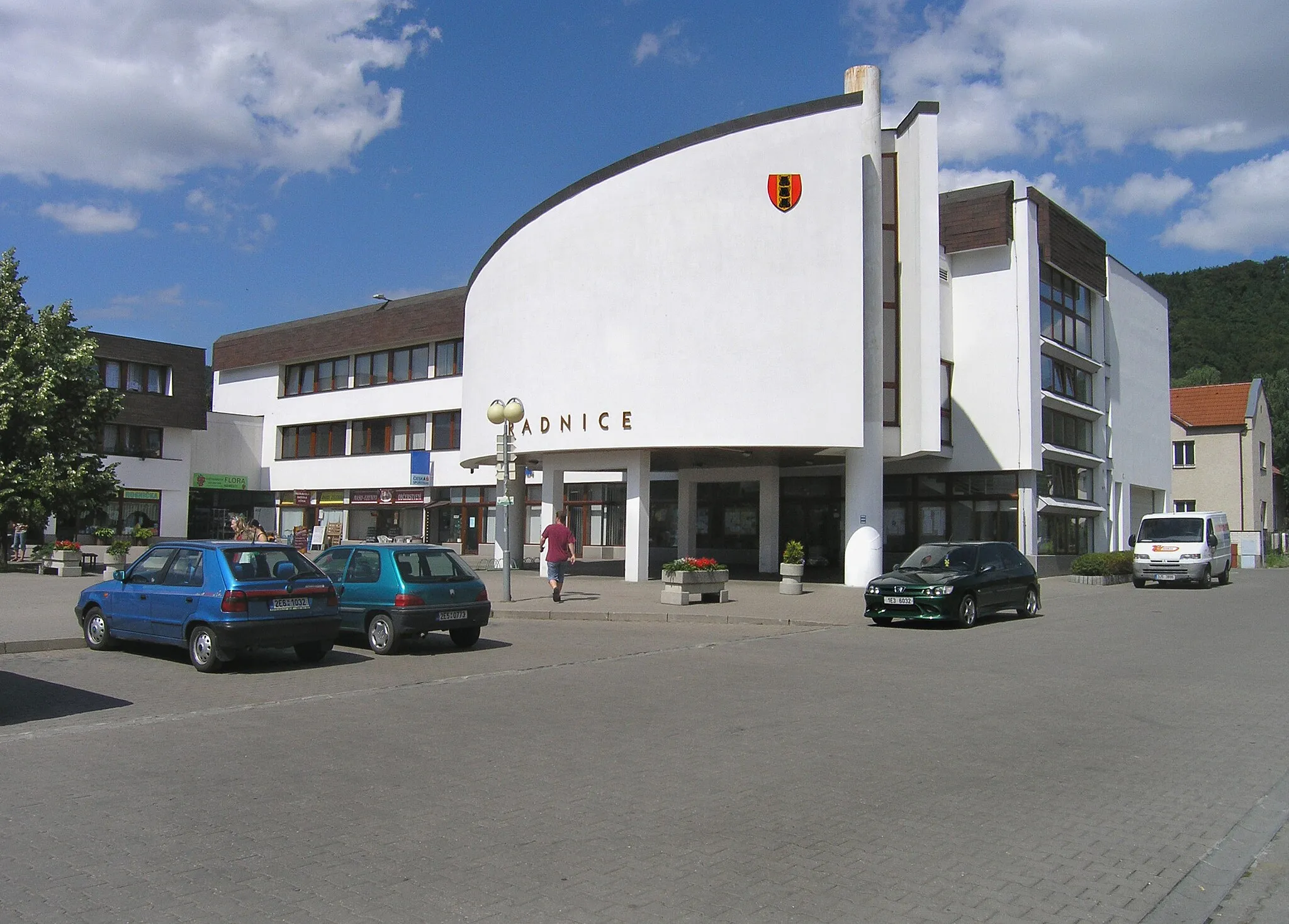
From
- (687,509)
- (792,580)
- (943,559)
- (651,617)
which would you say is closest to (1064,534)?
(687,509)

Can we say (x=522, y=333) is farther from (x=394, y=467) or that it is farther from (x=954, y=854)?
(x=954, y=854)

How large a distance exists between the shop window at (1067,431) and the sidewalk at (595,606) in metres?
9.09

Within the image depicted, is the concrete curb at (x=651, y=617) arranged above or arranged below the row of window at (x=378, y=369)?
below

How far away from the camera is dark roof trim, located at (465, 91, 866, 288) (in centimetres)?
2547

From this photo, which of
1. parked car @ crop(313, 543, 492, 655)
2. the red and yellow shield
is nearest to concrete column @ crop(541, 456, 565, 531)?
the red and yellow shield

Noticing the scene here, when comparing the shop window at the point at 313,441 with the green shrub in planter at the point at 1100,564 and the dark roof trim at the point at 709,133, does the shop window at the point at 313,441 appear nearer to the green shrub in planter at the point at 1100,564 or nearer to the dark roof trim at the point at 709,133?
the dark roof trim at the point at 709,133

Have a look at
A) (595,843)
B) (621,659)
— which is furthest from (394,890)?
(621,659)

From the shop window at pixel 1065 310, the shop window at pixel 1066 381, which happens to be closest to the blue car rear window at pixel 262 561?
the shop window at pixel 1066 381

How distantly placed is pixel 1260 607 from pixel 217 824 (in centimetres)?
2258

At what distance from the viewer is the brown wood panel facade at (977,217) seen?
33094 mm

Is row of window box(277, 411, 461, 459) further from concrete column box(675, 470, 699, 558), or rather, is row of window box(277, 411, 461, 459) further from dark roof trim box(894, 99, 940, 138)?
dark roof trim box(894, 99, 940, 138)

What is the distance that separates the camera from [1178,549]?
96.9 ft

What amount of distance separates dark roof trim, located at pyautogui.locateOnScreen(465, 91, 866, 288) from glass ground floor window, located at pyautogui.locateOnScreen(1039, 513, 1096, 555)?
15268 millimetres

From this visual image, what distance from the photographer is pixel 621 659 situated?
1357 centimetres
